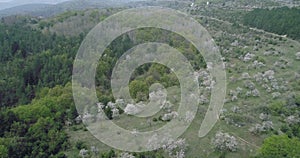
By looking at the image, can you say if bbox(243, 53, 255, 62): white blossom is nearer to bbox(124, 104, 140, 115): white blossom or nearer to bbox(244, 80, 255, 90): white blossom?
bbox(244, 80, 255, 90): white blossom

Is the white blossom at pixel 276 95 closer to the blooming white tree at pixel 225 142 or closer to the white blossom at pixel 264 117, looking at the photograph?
the white blossom at pixel 264 117

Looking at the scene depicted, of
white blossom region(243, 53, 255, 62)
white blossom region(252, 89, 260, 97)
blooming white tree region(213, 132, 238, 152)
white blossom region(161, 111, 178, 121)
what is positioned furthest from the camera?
white blossom region(243, 53, 255, 62)

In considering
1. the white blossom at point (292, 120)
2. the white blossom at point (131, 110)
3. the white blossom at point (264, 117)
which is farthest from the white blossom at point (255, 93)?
the white blossom at point (131, 110)

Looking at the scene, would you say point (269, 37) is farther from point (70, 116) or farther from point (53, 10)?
point (53, 10)

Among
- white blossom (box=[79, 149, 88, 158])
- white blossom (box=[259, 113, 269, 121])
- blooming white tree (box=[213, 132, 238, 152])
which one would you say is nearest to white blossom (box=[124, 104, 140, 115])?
white blossom (box=[79, 149, 88, 158])

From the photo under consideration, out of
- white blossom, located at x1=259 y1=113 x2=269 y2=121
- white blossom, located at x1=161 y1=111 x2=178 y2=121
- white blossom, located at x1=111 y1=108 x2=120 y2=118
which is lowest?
white blossom, located at x1=111 y1=108 x2=120 y2=118

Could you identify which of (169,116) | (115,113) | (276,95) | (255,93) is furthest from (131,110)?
(276,95)

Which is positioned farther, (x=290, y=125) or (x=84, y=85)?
(x=84, y=85)

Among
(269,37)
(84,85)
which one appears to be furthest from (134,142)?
(269,37)

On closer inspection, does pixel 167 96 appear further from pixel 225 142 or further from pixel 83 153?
pixel 83 153

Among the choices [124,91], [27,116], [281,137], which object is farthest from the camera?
[124,91]

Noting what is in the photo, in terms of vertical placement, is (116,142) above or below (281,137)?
below
